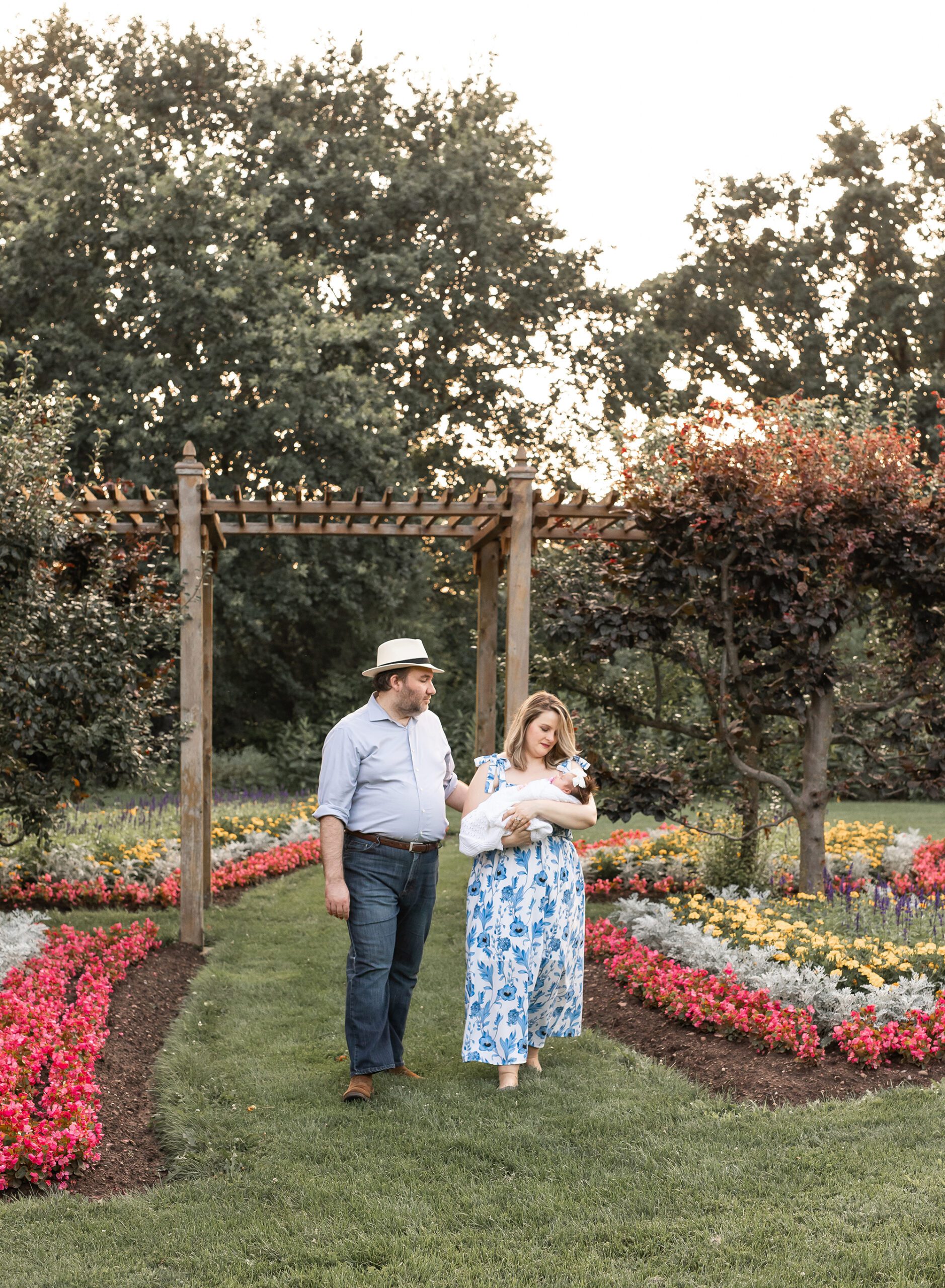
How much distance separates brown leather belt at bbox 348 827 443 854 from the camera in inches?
175

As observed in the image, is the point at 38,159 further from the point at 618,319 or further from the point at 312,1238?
the point at 312,1238

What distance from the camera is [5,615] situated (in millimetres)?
6059

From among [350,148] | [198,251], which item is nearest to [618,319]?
[350,148]

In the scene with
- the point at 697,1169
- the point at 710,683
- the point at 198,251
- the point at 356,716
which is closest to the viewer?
the point at 697,1169

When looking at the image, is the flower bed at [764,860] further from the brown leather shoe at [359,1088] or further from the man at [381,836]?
the brown leather shoe at [359,1088]

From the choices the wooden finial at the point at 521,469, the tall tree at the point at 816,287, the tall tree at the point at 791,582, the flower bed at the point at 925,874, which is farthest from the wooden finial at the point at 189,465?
the tall tree at the point at 816,287

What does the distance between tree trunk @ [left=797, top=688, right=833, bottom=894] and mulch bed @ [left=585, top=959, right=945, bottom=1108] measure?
221cm

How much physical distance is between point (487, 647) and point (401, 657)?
495 centimetres

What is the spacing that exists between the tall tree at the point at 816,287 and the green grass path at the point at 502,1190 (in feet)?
54.1

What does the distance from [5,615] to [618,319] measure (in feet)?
54.9

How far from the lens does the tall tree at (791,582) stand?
6.78 m

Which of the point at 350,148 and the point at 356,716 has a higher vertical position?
the point at 350,148

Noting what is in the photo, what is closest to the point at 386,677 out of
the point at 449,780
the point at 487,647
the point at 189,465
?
the point at 449,780

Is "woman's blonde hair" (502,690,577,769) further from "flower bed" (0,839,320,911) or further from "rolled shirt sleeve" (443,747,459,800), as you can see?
"flower bed" (0,839,320,911)
